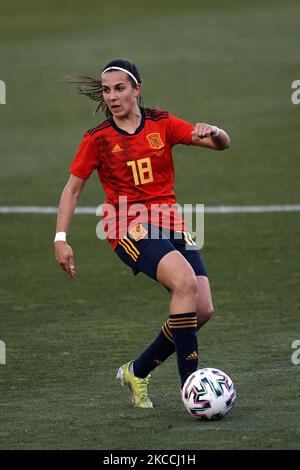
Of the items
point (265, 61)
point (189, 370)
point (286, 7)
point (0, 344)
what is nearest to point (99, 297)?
point (0, 344)

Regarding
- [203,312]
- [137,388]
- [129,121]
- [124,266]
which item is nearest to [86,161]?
[129,121]

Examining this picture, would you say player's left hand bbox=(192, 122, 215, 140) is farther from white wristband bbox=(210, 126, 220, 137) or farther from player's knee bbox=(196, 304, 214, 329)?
player's knee bbox=(196, 304, 214, 329)

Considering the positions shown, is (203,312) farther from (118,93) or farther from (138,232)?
(118,93)

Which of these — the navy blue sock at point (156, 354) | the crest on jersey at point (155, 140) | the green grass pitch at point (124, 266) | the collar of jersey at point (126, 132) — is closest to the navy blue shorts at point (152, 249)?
the navy blue sock at point (156, 354)

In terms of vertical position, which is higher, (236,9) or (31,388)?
(236,9)

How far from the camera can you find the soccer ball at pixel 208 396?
26.1 feet

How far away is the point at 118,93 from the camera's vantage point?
8.78m

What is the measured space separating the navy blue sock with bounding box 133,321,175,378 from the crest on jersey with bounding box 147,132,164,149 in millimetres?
1265

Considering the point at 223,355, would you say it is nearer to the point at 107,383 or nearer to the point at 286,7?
the point at 107,383

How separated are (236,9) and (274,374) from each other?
27.5 meters

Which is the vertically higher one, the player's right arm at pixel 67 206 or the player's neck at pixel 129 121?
the player's neck at pixel 129 121

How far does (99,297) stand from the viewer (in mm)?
13414

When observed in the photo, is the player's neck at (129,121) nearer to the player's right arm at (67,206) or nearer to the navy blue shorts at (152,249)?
the player's right arm at (67,206)

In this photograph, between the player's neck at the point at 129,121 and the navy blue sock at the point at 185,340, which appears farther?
the player's neck at the point at 129,121
